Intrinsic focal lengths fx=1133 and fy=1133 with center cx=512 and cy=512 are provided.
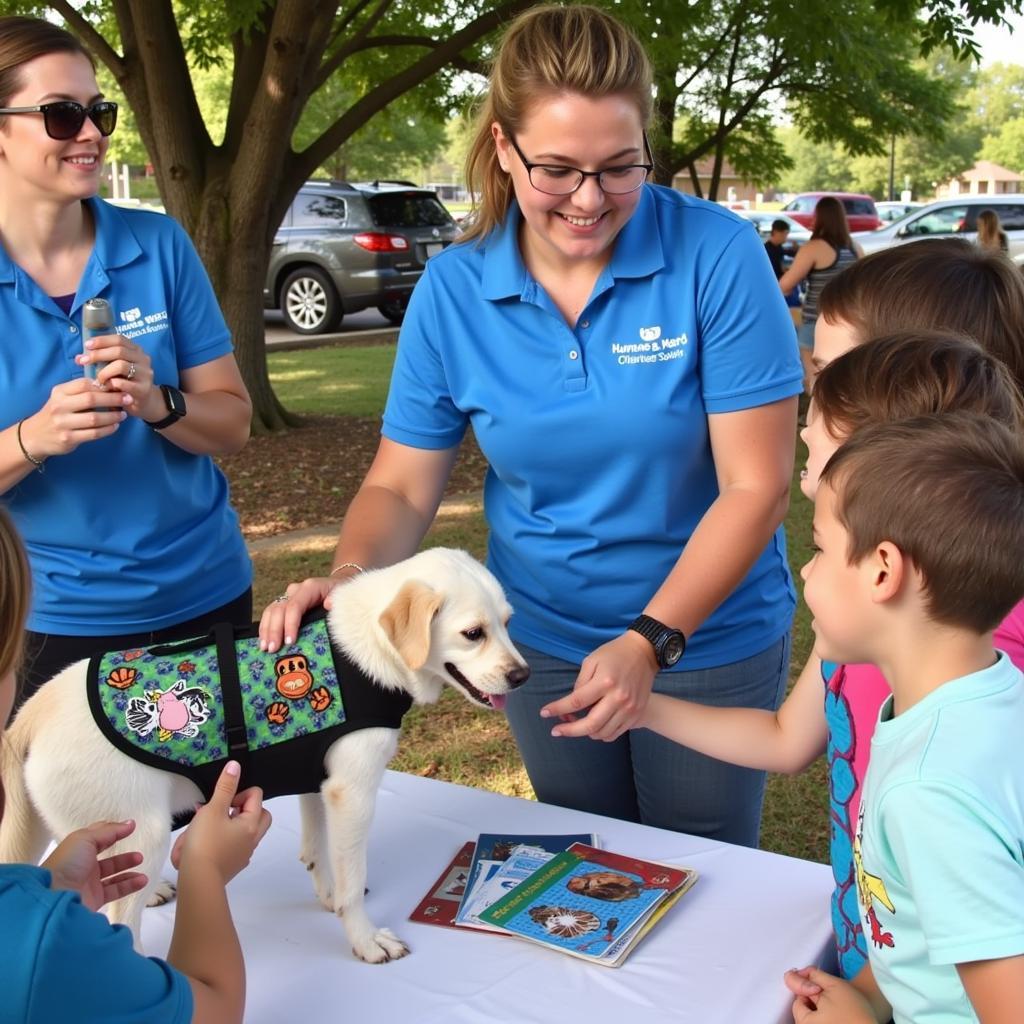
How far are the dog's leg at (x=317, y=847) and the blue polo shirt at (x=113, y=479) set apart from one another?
698 mm

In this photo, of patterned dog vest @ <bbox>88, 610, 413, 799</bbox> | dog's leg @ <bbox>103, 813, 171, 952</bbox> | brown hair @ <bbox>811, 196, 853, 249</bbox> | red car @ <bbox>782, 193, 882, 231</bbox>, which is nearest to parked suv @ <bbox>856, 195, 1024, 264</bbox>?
red car @ <bbox>782, 193, 882, 231</bbox>

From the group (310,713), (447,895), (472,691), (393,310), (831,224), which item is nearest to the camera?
(310,713)

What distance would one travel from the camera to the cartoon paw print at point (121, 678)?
187cm

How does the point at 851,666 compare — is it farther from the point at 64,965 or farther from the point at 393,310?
the point at 393,310

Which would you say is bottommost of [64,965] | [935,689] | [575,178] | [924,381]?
[64,965]

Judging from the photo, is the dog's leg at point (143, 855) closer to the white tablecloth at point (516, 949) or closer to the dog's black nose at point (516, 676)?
the white tablecloth at point (516, 949)

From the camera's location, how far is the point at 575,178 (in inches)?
83.7

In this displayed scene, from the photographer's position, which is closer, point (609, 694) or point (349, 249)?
point (609, 694)

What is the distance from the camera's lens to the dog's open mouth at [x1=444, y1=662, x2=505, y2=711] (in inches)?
84.7

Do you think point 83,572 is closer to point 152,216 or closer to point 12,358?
point 12,358

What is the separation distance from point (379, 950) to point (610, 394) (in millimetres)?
1108

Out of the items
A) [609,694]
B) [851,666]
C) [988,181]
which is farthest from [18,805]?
[988,181]

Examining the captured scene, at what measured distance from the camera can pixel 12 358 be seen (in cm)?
248

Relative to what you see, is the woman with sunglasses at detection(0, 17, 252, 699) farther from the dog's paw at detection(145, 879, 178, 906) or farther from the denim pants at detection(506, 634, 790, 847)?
the denim pants at detection(506, 634, 790, 847)
